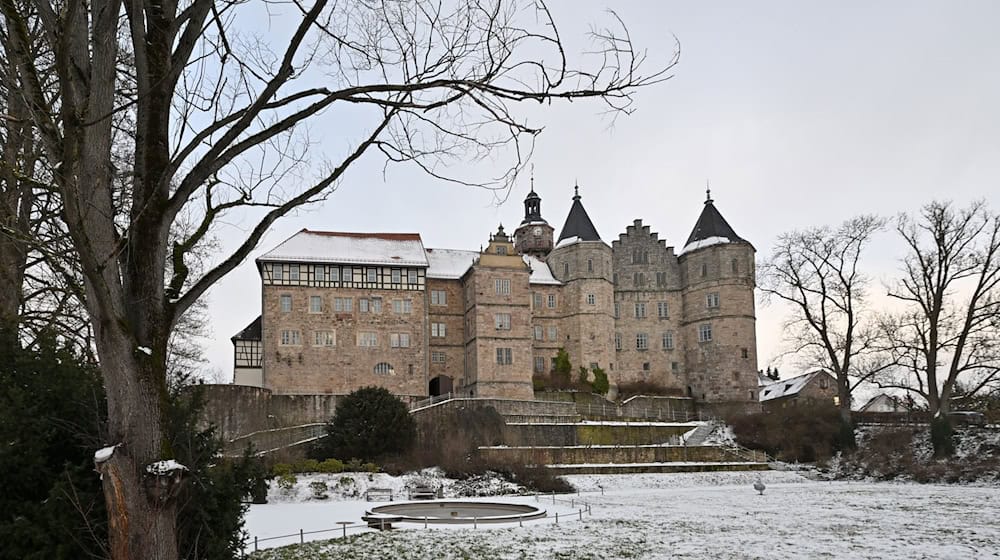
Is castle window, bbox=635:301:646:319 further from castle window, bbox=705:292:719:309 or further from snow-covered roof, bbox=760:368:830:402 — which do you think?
snow-covered roof, bbox=760:368:830:402

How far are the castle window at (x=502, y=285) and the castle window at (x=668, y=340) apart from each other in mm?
15027

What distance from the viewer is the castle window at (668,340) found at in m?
58.7

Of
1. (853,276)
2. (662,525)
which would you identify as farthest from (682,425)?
(662,525)

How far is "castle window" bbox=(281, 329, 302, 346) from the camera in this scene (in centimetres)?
4603

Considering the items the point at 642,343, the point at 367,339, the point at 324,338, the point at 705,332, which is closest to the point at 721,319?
the point at 705,332

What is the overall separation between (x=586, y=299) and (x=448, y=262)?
1012 centimetres

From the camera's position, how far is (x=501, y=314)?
4981 cm

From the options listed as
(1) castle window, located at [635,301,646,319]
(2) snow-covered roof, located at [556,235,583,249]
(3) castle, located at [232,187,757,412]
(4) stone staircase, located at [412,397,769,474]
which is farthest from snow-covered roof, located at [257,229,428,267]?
(1) castle window, located at [635,301,646,319]

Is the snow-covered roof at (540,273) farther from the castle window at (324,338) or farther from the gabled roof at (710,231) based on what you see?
the castle window at (324,338)

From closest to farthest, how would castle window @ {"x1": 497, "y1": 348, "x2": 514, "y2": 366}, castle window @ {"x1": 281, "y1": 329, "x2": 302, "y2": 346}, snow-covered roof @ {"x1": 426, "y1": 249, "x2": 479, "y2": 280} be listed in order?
1. castle window @ {"x1": 281, "y1": 329, "x2": 302, "y2": 346}
2. castle window @ {"x1": 497, "y1": 348, "x2": 514, "y2": 366}
3. snow-covered roof @ {"x1": 426, "y1": 249, "x2": 479, "y2": 280}

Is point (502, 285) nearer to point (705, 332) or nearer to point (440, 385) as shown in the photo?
point (440, 385)

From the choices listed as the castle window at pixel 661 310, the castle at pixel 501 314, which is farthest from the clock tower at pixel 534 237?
the castle window at pixel 661 310

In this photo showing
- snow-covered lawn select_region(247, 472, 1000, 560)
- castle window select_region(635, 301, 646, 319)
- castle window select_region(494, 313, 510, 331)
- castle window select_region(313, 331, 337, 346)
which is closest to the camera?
snow-covered lawn select_region(247, 472, 1000, 560)

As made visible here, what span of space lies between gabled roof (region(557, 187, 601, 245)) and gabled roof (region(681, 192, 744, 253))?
7660mm
